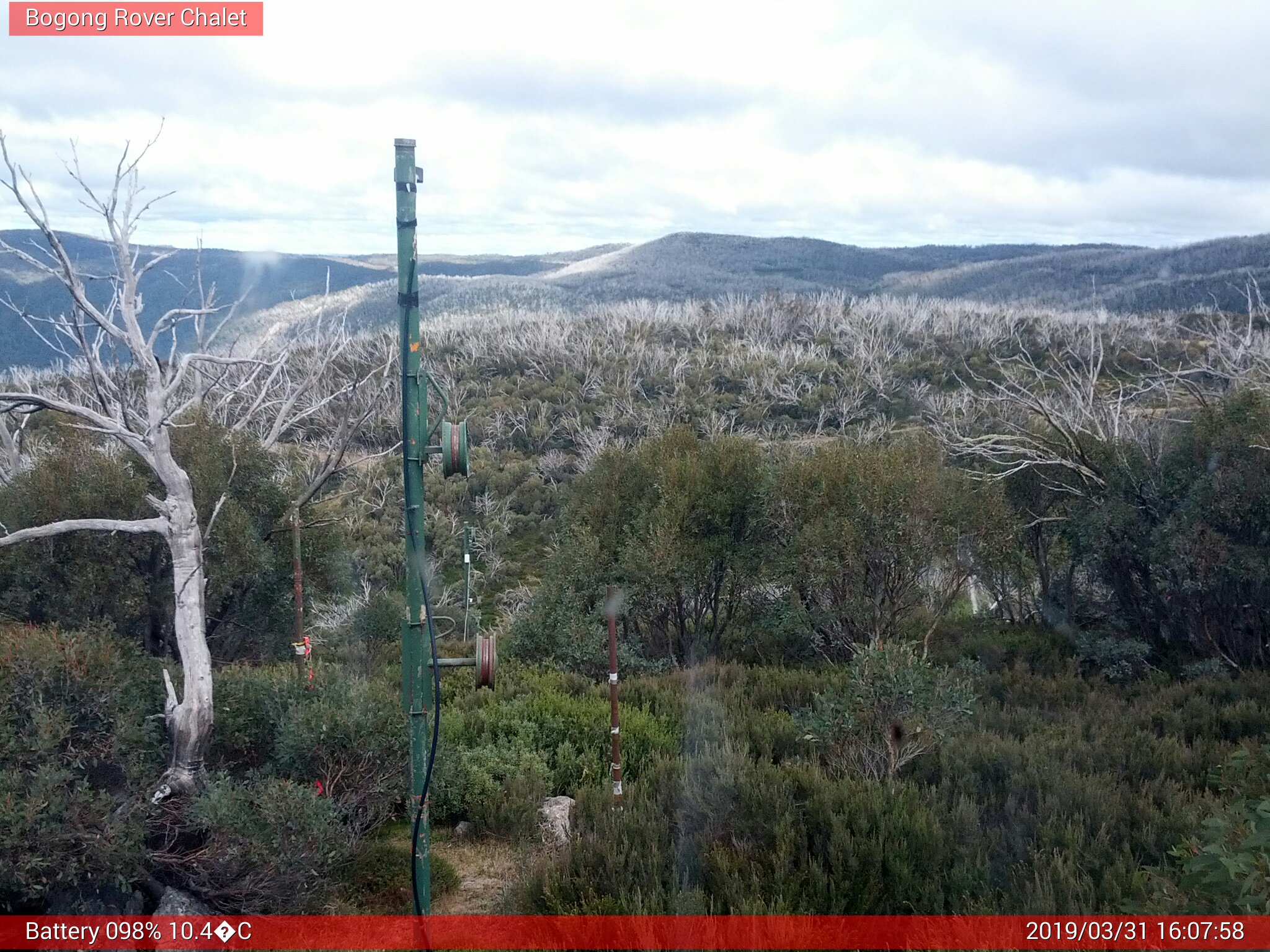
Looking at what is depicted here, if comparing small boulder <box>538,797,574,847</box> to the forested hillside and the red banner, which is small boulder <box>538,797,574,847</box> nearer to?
the forested hillside

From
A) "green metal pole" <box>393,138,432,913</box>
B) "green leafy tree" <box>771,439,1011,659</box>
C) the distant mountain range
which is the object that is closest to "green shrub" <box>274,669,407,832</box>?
"green metal pole" <box>393,138,432,913</box>

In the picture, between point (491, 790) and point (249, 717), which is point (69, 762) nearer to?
point (249, 717)

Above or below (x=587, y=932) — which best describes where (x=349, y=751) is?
above

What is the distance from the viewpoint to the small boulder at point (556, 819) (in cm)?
624

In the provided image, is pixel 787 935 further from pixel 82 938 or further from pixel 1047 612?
pixel 1047 612

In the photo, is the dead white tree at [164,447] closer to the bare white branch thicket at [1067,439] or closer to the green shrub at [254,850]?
the green shrub at [254,850]

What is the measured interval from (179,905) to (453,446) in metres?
3.32

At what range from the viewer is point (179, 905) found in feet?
16.8

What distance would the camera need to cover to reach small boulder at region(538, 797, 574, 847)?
624 cm

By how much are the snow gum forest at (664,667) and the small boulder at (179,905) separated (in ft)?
0.25

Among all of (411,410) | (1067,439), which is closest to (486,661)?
(411,410)

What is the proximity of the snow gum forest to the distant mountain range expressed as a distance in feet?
49.6

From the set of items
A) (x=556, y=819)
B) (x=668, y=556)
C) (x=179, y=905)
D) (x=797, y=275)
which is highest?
(x=797, y=275)

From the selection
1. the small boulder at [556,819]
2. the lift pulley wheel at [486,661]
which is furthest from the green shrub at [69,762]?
the small boulder at [556,819]
